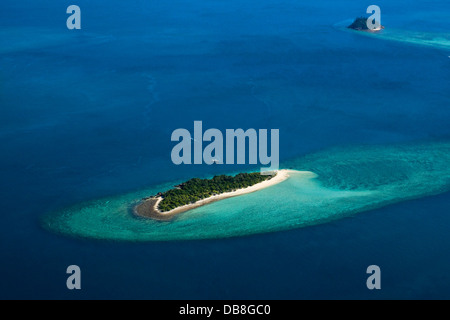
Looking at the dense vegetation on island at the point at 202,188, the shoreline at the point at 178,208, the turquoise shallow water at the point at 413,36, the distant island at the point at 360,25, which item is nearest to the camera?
the shoreline at the point at 178,208

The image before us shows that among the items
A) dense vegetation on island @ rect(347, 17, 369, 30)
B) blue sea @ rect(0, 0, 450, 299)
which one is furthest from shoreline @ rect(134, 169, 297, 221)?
dense vegetation on island @ rect(347, 17, 369, 30)

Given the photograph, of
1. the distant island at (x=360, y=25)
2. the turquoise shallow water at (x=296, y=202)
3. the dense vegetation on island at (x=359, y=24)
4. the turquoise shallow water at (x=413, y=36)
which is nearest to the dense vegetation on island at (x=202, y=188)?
the turquoise shallow water at (x=296, y=202)

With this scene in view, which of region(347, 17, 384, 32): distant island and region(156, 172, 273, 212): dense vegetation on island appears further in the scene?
region(347, 17, 384, 32): distant island

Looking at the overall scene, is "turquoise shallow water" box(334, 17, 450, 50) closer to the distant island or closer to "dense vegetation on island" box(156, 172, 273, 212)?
the distant island

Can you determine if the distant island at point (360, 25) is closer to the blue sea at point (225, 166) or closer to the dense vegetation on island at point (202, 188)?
the blue sea at point (225, 166)

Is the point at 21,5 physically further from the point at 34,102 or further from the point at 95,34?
the point at 34,102

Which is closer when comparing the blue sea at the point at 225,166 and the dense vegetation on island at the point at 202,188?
the blue sea at the point at 225,166
